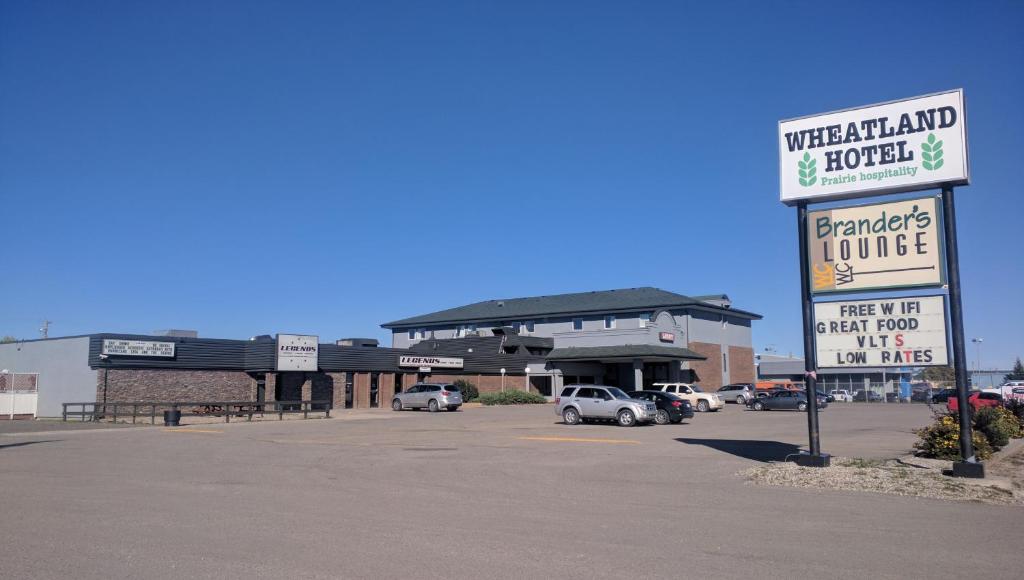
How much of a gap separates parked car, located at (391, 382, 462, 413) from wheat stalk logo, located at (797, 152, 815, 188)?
29364mm

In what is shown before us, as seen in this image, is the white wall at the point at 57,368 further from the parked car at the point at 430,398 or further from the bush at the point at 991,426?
the bush at the point at 991,426

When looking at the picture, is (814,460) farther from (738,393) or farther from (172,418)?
(738,393)

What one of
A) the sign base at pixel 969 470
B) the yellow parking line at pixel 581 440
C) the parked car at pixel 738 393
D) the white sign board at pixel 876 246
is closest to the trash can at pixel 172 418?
the yellow parking line at pixel 581 440

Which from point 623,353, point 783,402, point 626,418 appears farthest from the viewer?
point 623,353

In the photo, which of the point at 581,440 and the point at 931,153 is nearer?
the point at 931,153

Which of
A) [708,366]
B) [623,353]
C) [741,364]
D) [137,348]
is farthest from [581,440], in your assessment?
[741,364]

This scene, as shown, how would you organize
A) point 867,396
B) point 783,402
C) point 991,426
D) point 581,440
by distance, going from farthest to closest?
1. point 867,396
2. point 783,402
3. point 581,440
4. point 991,426

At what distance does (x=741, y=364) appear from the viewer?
6956 centimetres

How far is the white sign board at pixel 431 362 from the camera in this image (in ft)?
165

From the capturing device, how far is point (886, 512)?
10672 millimetres

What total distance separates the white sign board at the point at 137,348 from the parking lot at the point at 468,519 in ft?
62.9

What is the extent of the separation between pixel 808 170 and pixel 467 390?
129 ft

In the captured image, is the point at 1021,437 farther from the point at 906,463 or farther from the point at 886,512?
the point at 886,512

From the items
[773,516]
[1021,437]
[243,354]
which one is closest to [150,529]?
[773,516]
